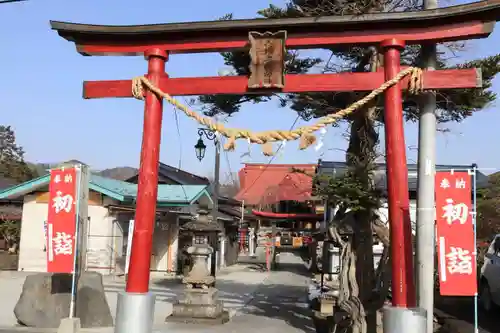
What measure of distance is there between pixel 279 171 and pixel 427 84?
42.2 meters

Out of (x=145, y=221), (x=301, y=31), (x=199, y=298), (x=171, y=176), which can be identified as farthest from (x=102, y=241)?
(x=301, y=31)

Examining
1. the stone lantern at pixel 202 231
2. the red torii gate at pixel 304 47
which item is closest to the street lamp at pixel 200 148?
the stone lantern at pixel 202 231

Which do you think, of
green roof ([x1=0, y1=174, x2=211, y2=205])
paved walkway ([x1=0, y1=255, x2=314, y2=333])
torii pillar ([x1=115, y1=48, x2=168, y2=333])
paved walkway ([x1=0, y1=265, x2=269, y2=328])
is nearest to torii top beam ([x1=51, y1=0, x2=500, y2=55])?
torii pillar ([x1=115, y1=48, x2=168, y2=333])

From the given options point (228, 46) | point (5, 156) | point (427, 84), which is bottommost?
point (427, 84)

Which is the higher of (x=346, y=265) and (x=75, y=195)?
(x=75, y=195)

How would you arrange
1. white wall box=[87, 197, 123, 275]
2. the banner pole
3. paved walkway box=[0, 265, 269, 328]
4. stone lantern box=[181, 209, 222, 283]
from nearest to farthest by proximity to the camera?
the banner pole, paved walkway box=[0, 265, 269, 328], stone lantern box=[181, 209, 222, 283], white wall box=[87, 197, 123, 275]

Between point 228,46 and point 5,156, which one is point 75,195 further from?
point 5,156

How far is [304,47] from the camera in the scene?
7.34 metres

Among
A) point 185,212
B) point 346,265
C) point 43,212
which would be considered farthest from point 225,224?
point 346,265

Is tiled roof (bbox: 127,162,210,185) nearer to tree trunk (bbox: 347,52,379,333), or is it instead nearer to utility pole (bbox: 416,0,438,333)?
tree trunk (bbox: 347,52,379,333)

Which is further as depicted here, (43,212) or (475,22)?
(43,212)

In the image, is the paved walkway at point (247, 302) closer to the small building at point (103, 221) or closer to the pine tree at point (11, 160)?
the small building at point (103, 221)

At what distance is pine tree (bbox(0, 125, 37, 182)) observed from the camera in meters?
41.4

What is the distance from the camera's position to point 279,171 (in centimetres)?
4900
